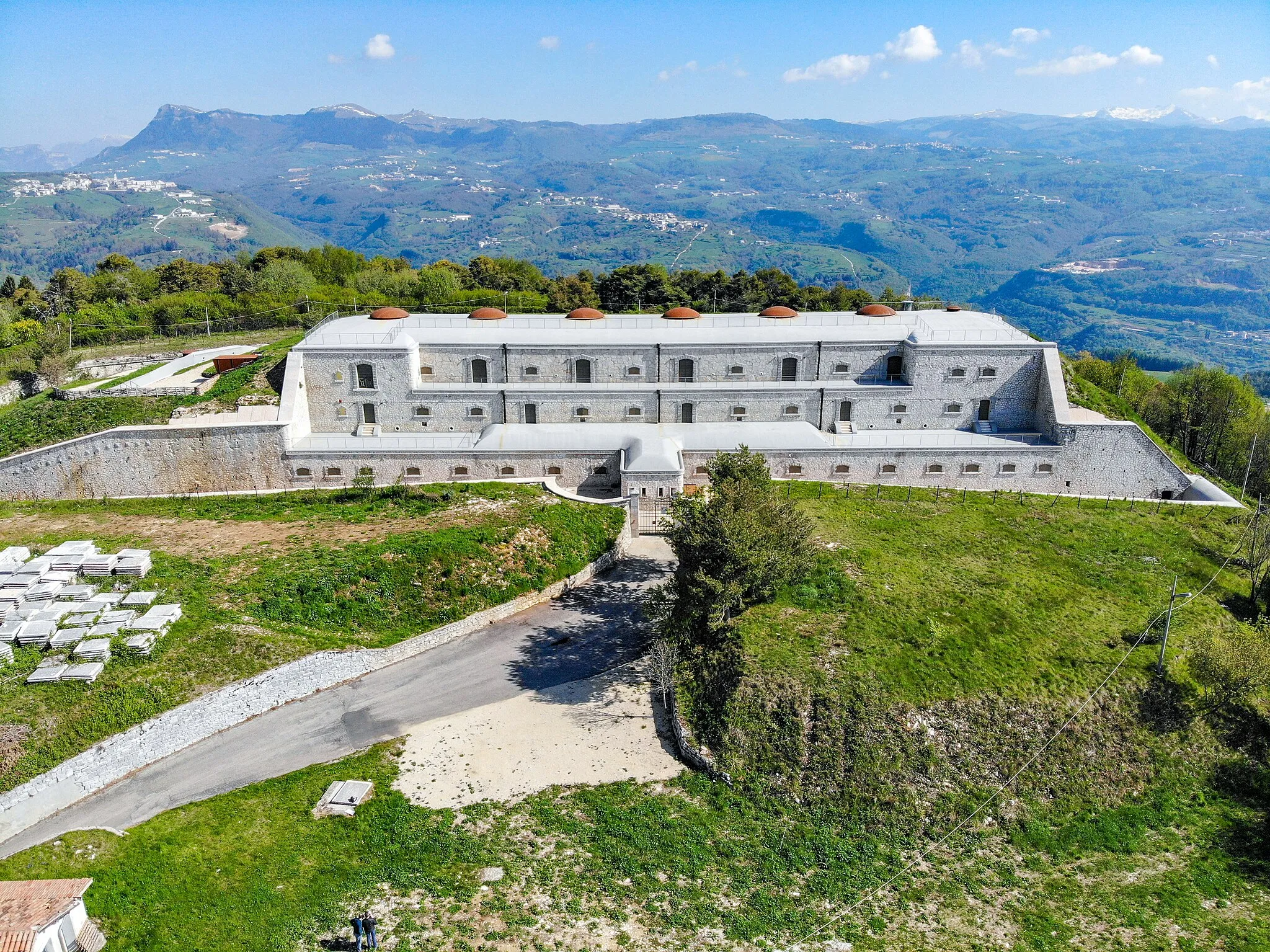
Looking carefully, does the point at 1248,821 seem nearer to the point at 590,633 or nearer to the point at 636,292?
the point at 590,633

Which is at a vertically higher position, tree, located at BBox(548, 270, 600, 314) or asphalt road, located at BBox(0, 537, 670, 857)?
tree, located at BBox(548, 270, 600, 314)

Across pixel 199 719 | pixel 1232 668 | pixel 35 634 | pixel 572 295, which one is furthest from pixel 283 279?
pixel 1232 668

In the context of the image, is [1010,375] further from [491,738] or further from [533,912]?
[533,912]

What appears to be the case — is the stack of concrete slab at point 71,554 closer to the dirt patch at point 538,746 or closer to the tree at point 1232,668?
the dirt patch at point 538,746

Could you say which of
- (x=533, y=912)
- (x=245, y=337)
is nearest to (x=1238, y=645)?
(x=533, y=912)

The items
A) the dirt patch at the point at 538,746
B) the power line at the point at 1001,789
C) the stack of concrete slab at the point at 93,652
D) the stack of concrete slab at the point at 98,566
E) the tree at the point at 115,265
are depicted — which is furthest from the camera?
the tree at the point at 115,265

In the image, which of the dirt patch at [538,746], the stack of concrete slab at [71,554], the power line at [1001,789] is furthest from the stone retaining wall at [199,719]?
the power line at [1001,789]

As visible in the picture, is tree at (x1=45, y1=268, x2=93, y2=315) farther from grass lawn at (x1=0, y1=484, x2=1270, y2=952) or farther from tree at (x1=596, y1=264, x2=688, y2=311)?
grass lawn at (x1=0, y1=484, x2=1270, y2=952)

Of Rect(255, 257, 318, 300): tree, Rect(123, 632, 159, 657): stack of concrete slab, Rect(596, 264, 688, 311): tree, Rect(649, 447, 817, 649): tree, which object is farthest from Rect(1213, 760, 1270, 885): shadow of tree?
Rect(255, 257, 318, 300): tree
